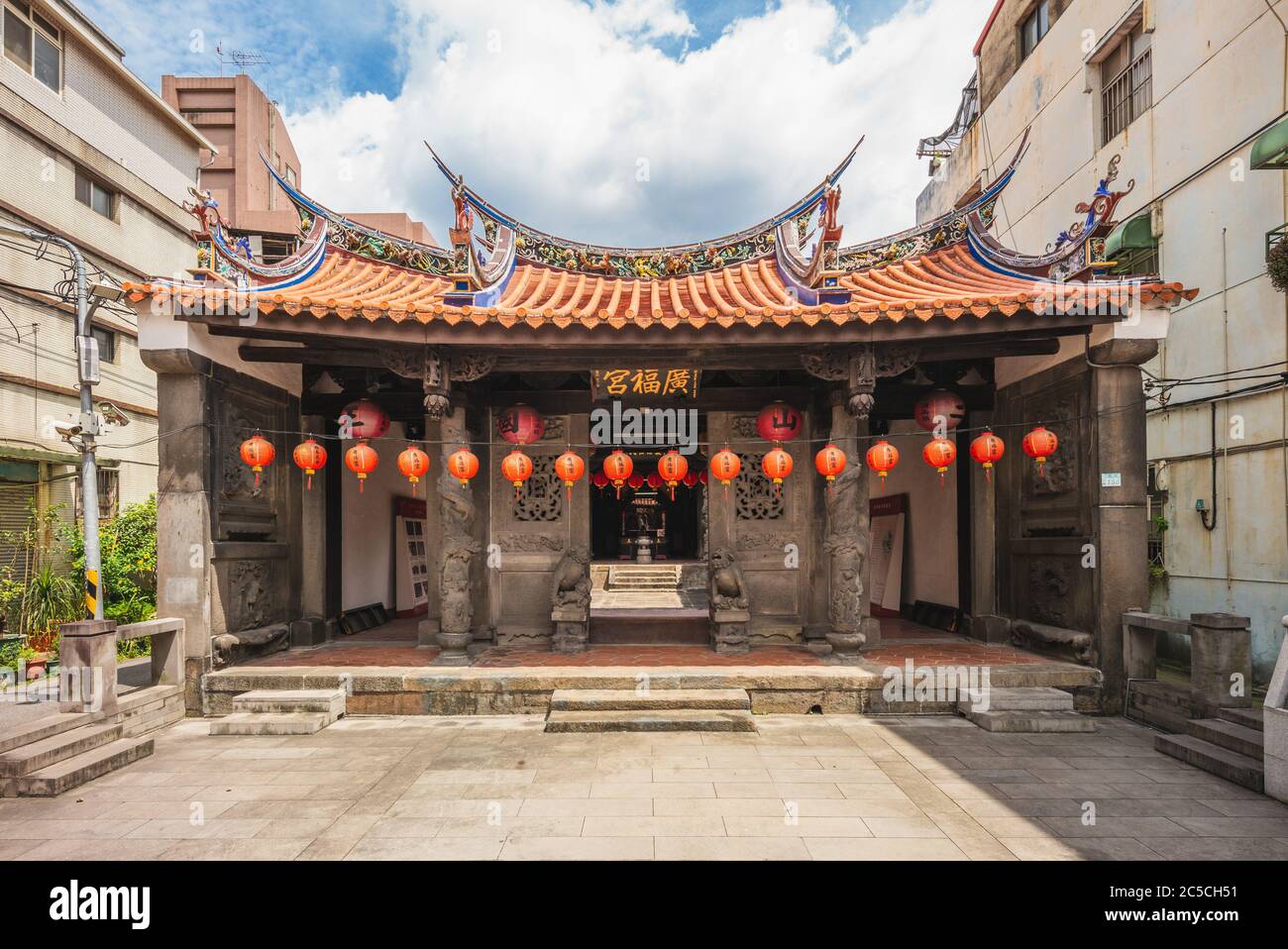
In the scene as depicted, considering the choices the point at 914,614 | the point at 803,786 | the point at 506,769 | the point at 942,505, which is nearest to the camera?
the point at 803,786

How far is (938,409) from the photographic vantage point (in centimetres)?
804

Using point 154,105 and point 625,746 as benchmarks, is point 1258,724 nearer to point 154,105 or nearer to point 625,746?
point 625,746

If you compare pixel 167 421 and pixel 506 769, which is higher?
pixel 167 421

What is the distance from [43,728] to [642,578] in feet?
47.3

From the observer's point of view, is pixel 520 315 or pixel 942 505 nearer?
pixel 520 315

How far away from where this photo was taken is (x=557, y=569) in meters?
8.66

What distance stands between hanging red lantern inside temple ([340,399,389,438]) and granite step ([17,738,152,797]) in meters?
3.54

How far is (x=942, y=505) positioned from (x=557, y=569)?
616 cm

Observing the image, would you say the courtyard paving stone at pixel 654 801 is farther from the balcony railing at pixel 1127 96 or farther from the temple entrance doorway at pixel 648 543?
the balcony railing at pixel 1127 96

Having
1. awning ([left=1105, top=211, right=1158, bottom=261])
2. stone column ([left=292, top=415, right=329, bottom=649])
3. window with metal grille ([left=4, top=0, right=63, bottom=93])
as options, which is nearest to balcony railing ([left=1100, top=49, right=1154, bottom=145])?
awning ([left=1105, top=211, right=1158, bottom=261])

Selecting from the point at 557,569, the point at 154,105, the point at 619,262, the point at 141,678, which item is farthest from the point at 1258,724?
the point at 154,105

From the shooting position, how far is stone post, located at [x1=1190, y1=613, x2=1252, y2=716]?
6070 millimetres

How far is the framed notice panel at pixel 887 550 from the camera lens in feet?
39.4

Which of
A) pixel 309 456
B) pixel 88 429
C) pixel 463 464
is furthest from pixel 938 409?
pixel 88 429
